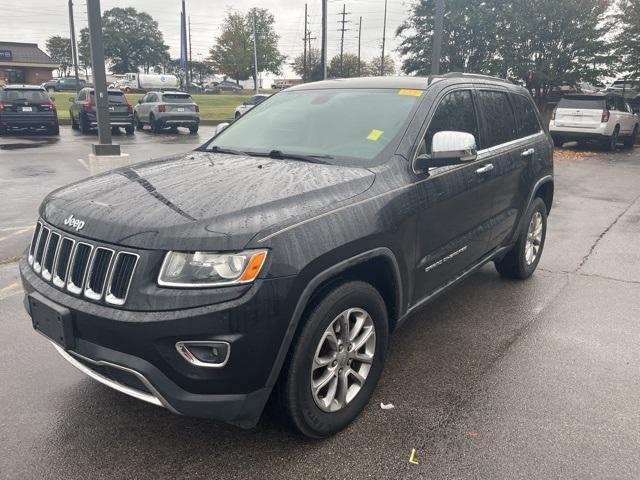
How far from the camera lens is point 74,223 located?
2625 mm

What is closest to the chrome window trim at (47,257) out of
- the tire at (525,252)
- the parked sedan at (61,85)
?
the tire at (525,252)

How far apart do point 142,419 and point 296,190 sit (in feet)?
4.98

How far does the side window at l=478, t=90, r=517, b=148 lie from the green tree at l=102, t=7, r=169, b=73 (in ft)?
323

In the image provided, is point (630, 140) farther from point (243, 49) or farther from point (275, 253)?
point (243, 49)

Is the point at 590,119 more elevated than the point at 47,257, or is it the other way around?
the point at 590,119

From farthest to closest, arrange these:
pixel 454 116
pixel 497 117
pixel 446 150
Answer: pixel 497 117 < pixel 454 116 < pixel 446 150

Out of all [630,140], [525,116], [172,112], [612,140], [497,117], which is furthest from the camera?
[172,112]

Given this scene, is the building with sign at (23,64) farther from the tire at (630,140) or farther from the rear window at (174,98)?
the tire at (630,140)

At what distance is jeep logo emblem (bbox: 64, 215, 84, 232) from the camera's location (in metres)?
2.58

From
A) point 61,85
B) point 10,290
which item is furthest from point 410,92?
point 61,85

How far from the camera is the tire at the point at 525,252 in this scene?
201 inches

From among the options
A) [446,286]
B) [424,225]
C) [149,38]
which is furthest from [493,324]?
[149,38]

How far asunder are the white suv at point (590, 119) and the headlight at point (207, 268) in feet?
56.8

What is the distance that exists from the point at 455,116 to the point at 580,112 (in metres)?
15.3
